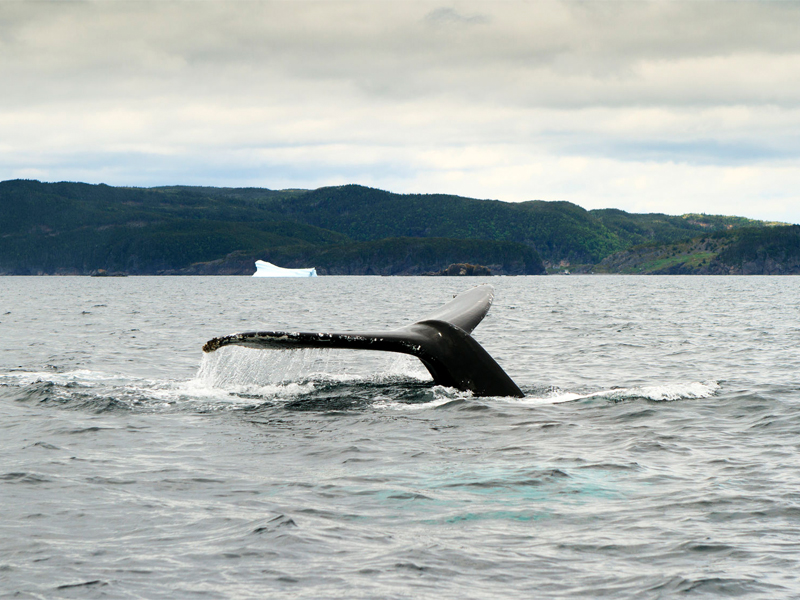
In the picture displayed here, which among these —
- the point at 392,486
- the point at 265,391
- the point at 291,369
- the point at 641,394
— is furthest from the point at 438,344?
the point at 291,369

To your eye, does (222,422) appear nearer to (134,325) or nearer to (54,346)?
(54,346)

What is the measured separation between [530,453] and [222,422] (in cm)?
431

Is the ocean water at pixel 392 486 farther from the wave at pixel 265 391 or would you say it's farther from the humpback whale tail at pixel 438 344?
the humpback whale tail at pixel 438 344

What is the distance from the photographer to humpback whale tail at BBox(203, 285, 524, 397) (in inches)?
Answer: 366

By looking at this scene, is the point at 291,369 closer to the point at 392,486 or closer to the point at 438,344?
the point at 438,344

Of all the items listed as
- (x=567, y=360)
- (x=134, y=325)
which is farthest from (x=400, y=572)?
(x=134, y=325)

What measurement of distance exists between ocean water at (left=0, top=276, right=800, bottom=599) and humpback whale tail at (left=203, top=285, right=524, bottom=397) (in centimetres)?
40

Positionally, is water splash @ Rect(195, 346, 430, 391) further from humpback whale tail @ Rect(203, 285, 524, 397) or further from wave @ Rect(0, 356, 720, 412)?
humpback whale tail @ Rect(203, 285, 524, 397)

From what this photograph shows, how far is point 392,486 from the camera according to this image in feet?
25.5

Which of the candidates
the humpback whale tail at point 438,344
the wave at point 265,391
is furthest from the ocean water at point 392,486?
the humpback whale tail at point 438,344

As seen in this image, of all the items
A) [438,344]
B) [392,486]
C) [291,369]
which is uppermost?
[438,344]

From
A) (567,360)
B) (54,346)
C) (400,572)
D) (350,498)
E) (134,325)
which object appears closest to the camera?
(400,572)

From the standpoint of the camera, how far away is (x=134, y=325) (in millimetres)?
35500

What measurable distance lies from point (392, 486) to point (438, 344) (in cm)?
325
